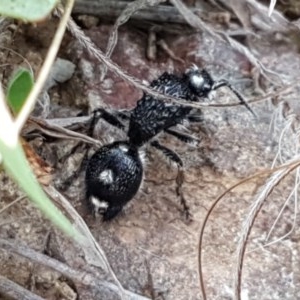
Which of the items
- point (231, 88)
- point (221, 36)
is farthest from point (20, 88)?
point (221, 36)

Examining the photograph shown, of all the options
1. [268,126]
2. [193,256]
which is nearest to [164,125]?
[268,126]

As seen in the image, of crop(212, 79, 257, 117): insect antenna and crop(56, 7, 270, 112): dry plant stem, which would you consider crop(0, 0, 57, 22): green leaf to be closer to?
crop(56, 7, 270, 112): dry plant stem

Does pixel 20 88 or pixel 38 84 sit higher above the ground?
pixel 38 84

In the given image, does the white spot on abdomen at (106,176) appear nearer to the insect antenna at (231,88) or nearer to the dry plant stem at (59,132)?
the dry plant stem at (59,132)

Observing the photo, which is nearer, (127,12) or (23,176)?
(23,176)

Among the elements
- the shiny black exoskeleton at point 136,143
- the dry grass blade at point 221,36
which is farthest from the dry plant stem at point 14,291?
the dry grass blade at point 221,36

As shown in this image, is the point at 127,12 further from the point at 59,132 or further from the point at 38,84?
the point at 38,84
